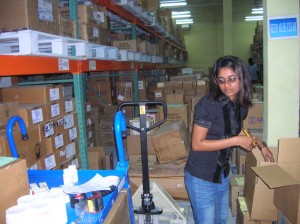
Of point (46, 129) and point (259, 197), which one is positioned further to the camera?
point (46, 129)

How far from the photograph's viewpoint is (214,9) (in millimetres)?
13727

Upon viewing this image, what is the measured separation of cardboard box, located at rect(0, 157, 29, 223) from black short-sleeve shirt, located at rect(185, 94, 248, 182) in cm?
107

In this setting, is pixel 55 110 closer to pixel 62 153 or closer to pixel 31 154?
pixel 62 153

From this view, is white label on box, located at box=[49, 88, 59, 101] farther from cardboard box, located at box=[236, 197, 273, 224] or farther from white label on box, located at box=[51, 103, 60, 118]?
cardboard box, located at box=[236, 197, 273, 224]

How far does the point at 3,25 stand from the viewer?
86.3 inches

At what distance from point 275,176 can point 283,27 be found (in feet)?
3.63

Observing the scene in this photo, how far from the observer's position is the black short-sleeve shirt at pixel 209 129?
5.96 ft

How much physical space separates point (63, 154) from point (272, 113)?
198 cm

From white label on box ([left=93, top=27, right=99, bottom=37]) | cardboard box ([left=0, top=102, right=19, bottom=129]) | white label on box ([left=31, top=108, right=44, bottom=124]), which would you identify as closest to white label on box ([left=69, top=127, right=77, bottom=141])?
white label on box ([left=31, top=108, right=44, bottom=124])

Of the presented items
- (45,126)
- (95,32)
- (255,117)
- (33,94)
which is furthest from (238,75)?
(255,117)

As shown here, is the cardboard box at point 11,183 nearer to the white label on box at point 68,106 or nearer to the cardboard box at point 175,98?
the white label on box at point 68,106

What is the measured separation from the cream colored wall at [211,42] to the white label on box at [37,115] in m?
15.4

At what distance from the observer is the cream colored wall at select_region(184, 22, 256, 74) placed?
655 inches

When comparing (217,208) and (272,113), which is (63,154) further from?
(272,113)
